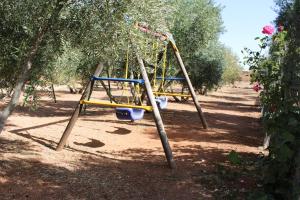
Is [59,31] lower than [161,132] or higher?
higher

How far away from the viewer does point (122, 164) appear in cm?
818

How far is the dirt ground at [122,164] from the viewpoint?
20.6 feet

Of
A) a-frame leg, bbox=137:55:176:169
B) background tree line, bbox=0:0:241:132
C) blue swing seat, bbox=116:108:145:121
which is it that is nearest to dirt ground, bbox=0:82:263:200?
a-frame leg, bbox=137:55:176:169

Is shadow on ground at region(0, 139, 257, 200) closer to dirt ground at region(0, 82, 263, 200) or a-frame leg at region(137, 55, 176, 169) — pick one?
dirt ground at region(0, 82, 263, 200)

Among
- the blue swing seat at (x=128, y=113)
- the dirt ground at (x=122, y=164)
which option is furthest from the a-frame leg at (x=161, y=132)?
the blue swing seat at (x=128, y=113)

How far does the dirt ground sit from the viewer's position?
6.27m

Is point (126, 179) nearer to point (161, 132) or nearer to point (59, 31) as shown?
point (161, 132)

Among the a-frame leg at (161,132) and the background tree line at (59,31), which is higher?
the background tree line at (59,31)

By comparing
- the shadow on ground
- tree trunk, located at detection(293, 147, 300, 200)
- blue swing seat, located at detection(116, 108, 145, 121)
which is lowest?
the shadow on ground

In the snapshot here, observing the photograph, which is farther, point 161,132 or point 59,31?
point 161,132

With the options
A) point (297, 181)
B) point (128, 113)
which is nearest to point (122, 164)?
point (128, 113)

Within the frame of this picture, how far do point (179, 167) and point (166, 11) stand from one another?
3.28 m

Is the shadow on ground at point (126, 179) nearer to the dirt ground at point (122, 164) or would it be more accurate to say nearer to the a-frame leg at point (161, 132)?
the dirt ground at point (122, 164)

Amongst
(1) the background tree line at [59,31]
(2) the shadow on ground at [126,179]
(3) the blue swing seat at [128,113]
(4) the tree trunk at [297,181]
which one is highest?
(1) the background tree line at [59,31]
